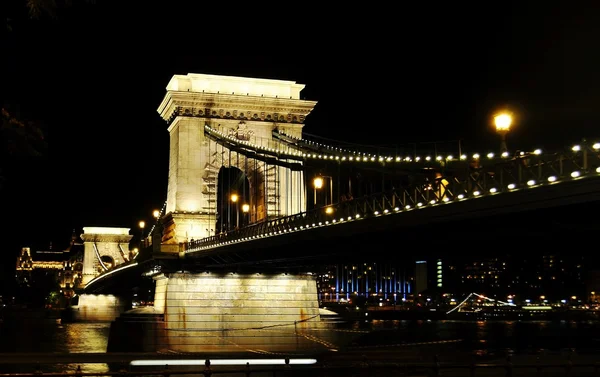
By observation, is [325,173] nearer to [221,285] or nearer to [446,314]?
[221,285]

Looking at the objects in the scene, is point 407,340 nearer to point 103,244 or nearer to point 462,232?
point 462,232

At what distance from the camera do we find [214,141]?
200 ft

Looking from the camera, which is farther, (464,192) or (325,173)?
(325,173)

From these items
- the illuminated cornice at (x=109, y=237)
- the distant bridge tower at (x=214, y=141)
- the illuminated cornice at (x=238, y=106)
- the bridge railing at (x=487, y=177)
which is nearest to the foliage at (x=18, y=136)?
the bridge railing at (x=487, y=177)

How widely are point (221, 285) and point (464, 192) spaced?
104 ft

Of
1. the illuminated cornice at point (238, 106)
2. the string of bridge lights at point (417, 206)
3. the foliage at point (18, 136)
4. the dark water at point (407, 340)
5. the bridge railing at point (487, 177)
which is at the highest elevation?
the illuminated cornice at point (238, 106)

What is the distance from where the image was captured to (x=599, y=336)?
78.4 m

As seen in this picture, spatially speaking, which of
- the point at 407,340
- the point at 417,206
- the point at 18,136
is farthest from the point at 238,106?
the point at 18,136

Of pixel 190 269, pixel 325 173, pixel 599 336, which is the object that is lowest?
pixel 599 336

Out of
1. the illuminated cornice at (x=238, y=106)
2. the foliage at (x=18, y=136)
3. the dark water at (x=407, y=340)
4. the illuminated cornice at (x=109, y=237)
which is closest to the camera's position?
the foliage at (x=18, y=136)

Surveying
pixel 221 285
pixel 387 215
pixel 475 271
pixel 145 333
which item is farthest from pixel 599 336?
pixel 475 271

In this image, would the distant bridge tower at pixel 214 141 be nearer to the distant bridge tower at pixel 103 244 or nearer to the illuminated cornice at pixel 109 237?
the distant bridge tower at pixel 103 244

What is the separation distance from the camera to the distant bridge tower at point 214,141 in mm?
60594

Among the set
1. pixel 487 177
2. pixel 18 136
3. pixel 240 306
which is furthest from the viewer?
pixel 240 306
